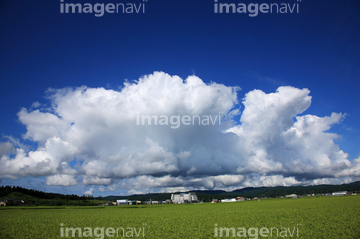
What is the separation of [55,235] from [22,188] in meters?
215

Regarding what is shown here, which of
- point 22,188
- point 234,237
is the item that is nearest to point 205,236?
point 234,237

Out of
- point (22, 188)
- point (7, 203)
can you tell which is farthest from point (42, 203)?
point (22, 188)

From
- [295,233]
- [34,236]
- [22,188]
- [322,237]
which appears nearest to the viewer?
[322,237]

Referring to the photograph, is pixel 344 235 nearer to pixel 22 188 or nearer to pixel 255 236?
pixel 255 236

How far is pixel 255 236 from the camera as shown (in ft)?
67.5

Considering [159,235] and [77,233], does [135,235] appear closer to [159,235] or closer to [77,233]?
[159,235]

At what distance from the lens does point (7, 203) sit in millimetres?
121250

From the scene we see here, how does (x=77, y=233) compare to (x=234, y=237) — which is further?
(x=77, y=233)

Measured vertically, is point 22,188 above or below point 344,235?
below

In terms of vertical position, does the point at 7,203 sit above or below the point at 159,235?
below

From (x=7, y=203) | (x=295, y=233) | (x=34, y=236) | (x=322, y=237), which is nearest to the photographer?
(x=322, y=237)

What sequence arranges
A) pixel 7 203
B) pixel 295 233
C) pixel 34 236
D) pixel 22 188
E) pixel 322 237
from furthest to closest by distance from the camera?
pixel 22 188 → pixel 7 203 → pixel 34 236 → pixel 295 233 → pixel 322 237

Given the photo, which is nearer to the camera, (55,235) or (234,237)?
(234,237)

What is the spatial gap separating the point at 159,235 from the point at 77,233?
9.87m
